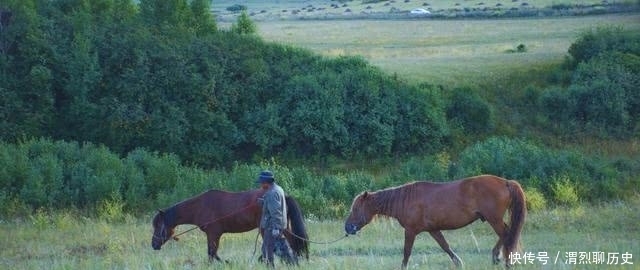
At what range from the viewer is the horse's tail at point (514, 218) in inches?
587

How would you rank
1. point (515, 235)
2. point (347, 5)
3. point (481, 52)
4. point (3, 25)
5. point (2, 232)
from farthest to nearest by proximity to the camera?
point (347, 5) → point (481, 52) → point (3, 25) → point (2, 232) → point (515, 235)

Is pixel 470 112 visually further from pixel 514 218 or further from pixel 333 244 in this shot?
pixel 514 218

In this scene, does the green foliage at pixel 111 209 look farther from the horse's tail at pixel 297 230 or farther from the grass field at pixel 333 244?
the horse's tail at pixel 297 230

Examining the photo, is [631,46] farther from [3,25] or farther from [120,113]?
[3,25]

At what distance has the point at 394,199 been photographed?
15984mm

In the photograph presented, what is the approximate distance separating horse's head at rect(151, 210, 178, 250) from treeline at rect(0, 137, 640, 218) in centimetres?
1168

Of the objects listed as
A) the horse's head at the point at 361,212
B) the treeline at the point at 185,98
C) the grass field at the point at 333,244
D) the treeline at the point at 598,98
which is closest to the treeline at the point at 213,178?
the treeline at the point at 185,98

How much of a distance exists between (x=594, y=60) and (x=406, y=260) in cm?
3025

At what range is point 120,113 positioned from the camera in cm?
3741

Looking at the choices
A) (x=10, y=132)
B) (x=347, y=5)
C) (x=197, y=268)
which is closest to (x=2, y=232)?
(x=197, y=268)

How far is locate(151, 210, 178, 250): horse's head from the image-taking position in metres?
17.2

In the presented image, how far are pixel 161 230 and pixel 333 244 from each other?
409cm

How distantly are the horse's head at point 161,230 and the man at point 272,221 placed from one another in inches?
95.0

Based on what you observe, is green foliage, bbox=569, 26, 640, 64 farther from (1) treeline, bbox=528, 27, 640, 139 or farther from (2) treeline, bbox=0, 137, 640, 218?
(2) treeline, bbox=0, 137, 640, 218
